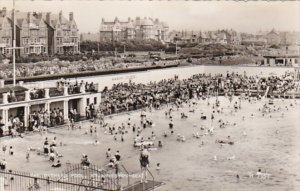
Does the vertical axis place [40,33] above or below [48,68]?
above

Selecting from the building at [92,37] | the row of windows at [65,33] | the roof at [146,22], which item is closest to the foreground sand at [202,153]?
the row of windows at [65,33]

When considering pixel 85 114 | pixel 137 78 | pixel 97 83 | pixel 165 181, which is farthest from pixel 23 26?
pixel 165 181

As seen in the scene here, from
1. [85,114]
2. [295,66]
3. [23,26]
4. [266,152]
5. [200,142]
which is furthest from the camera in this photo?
[295,66]

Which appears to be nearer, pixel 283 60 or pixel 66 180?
pixel 66 180

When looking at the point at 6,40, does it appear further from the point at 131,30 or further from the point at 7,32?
the point at 131,30

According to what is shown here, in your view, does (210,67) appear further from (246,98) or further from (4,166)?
(4,166)

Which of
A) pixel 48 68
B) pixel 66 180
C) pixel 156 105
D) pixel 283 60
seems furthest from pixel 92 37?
pixel 66 180
